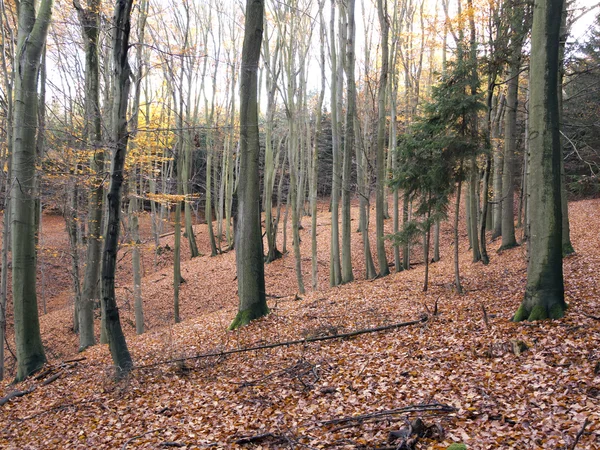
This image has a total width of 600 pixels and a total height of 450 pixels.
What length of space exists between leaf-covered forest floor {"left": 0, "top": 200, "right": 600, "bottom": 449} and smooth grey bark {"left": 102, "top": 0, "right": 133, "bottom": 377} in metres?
1.38

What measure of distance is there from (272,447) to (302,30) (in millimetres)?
17531

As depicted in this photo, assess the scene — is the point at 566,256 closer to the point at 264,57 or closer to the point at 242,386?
the point at 242,386

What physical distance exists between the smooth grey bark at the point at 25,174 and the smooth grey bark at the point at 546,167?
905 cm

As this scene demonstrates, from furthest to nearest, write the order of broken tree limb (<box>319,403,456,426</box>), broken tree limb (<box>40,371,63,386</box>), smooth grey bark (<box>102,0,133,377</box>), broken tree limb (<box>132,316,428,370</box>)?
broken tree limb (<box>40,371,63,386</box>) → broken tree limb (<box>132,316,428,370</box>) → smooth grey bark (<box>102,0,133,377</box>) → broken tree limb (<box>319,403,456,426</box>)

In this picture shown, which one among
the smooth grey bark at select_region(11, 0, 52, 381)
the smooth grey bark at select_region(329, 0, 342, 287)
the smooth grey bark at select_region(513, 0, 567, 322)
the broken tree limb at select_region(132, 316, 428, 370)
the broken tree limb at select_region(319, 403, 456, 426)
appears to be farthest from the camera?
the smooth grey bark at select_region(329, 0, 342, 287)

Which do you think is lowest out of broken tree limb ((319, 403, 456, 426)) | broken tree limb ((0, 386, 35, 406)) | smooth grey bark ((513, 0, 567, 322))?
broken tree limb ((0, 386, 35, 406))

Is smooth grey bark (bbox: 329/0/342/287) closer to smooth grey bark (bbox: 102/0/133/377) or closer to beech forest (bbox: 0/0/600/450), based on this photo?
beech forest (bbox: 0/0/600/450)

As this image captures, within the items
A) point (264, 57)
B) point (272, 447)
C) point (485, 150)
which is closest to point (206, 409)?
point (272, 447)

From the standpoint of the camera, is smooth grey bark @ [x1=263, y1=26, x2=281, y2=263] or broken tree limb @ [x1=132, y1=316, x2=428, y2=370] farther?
smooth grey bark @ [x1=263, y1=26, x2=281, y2=263]

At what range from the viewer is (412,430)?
3930 mm

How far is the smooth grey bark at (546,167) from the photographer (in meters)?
5.93

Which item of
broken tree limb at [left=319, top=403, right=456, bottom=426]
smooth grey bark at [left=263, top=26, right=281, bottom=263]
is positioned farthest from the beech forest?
smooth grey bark at [left=263, top=26, right=281, bottom=263]

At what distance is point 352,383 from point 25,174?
7650 mm

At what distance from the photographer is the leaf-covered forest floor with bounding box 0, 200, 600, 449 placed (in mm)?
4141
